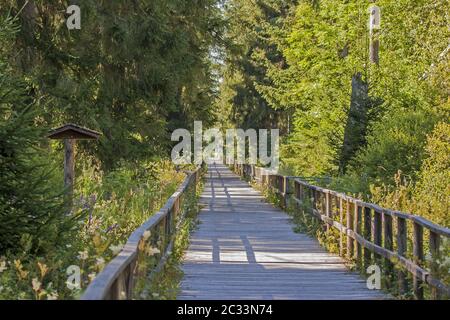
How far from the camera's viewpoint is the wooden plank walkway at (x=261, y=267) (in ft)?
38.9

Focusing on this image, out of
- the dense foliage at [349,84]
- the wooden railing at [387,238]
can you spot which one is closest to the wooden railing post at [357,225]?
the wooden railing at [387,238]

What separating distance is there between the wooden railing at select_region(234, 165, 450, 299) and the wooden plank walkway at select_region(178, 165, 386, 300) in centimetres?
37

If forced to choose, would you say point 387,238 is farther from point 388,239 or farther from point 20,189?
point 20,189

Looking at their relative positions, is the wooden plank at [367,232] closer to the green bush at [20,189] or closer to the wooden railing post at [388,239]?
the wooden railing post at [388,239]

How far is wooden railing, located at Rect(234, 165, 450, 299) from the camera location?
10031 mm

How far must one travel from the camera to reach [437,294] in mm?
9695

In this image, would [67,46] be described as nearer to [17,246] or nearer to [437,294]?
[17,246]

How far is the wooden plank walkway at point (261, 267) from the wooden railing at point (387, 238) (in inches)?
14.4

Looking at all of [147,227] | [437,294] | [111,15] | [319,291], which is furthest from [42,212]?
[111,15]

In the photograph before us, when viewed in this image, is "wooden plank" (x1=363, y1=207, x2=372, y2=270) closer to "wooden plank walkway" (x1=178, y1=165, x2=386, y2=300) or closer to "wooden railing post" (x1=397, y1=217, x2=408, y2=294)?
"wooden plank walkway" (x1=178, y1=165, x2=386, y2=300)

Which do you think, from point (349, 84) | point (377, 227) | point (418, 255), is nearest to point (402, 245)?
point (418, 255)

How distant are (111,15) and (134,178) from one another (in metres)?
7.30

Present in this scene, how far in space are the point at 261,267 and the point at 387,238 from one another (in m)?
3.02
